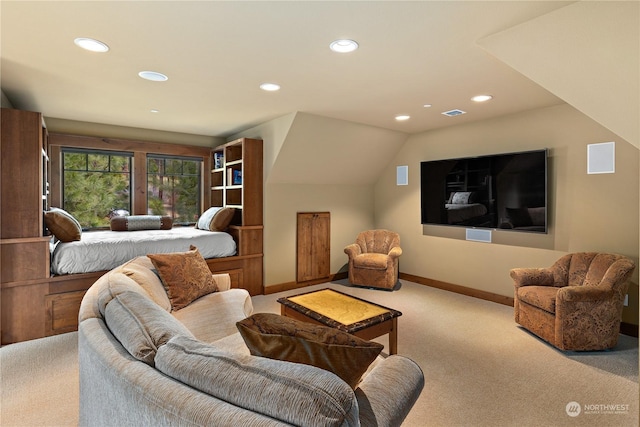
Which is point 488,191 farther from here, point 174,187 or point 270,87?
point 174,187

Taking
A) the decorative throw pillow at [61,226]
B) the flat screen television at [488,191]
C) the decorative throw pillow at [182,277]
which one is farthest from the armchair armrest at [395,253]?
the decorative throw pillow at [61,226]

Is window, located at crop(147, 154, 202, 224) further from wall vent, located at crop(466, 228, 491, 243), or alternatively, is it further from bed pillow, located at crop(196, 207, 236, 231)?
wall vent, located at crop(466, 228, 491, 243)

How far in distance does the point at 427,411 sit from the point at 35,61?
12.4ft

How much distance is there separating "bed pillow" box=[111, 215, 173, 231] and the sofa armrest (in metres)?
4.30

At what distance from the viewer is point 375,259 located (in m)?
4.90

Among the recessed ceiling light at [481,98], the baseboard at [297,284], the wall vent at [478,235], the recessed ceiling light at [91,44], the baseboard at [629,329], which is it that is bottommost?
the baseboard at [629,329]

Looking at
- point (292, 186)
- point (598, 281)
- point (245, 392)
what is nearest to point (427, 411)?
point (245, 392)

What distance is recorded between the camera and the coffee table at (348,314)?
8.10 ft

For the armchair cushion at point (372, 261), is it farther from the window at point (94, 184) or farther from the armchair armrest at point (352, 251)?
the window at point (94, 184)

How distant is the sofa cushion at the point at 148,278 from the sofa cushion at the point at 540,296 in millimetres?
3214

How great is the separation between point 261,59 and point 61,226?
2773mm

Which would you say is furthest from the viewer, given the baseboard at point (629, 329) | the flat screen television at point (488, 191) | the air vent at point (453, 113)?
the air vent at point (453, 113)

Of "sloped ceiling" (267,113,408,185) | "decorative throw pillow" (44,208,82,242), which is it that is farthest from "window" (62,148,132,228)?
"sloped ceiling" (267,113,408,185)

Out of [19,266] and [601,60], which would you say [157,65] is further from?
[601,60]
